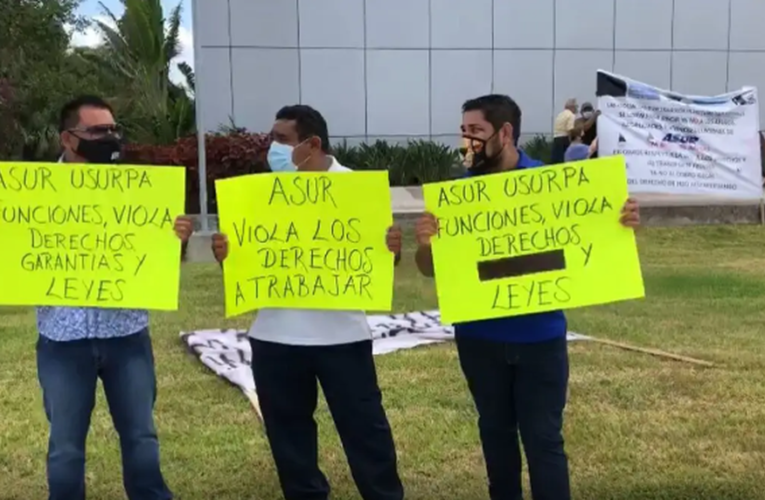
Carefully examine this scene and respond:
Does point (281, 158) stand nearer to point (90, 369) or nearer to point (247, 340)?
point (90, 369)

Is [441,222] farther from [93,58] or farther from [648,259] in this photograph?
[93,58]

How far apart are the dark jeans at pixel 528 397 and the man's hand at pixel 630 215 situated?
50 cm

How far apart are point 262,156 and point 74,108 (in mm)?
9846

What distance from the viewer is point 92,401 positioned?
3.43m

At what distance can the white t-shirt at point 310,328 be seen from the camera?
3.56m

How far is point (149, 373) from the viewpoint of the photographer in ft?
11.4

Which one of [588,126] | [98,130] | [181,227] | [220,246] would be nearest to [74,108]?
[98,130]

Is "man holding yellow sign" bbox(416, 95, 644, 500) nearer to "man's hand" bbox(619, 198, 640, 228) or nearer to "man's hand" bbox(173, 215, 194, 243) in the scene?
"man's hand" bbox(619, 198, 640, 228)

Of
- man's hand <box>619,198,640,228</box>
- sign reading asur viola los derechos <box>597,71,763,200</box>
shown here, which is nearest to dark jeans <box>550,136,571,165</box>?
sign reading asur viola los derechos <box>597,71,763,200</box>

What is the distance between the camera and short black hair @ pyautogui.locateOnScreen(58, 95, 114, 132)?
133 inches

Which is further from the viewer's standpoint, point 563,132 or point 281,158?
point 563,132

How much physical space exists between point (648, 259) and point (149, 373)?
8967 millimetres

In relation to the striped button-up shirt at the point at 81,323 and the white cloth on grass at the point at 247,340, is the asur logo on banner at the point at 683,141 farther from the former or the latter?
the striped button-up shirt at the point at 81,323

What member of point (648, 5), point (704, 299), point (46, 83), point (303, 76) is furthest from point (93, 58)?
point (704, 299)
